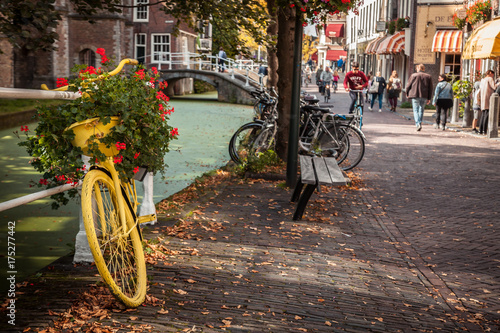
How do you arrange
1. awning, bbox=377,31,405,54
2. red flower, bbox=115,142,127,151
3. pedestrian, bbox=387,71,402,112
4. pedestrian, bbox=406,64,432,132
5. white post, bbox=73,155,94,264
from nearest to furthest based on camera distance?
red flower, bbox=115,142,127,151, white post, bbox=73,155,94,264, pedestrian, bbox=406,64,432,132, pedestrian, bbox=387,71,402,112, awning, bbox=377,31,405,54

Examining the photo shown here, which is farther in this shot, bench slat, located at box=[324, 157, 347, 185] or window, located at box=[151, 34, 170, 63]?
window, located at box=[151, 34, 170, 63]

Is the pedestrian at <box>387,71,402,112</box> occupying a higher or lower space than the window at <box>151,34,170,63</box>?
lower

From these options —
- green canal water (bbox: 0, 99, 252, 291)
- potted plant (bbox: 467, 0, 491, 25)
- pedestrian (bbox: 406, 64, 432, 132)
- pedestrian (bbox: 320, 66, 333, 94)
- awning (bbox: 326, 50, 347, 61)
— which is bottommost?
green canal water (bbox: 0, 99, 252, 291)

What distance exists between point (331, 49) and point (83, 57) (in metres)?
43.9

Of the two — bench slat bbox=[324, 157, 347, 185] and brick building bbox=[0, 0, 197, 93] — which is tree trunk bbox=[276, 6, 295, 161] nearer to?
bench slat bbox=[324, 157, 347, 185]

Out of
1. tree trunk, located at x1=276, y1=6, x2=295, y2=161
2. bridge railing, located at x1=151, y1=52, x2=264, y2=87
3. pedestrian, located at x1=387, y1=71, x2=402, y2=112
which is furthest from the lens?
bridge railing, located at x1=151, y1=52, x2=264, y2=87

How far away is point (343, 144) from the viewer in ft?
36.6

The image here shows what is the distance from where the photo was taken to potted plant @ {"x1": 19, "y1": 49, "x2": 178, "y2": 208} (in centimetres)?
392

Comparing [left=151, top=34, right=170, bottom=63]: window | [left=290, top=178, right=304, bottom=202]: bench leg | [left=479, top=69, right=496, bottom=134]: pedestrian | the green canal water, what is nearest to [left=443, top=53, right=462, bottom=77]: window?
[left=479, top=69, right=496, bottom=134]: pedestrian

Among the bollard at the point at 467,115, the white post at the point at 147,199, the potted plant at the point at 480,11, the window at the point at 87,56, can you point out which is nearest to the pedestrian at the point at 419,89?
the bollard at the point at 467,115

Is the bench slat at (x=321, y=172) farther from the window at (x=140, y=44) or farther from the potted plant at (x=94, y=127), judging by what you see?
the window at (x=140, y=44)

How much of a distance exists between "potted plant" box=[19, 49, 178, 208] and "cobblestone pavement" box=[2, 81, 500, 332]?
2.57 feet

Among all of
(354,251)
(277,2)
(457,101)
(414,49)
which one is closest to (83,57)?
(414,49)

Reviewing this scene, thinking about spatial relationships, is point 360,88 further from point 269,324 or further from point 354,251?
point 269,324
